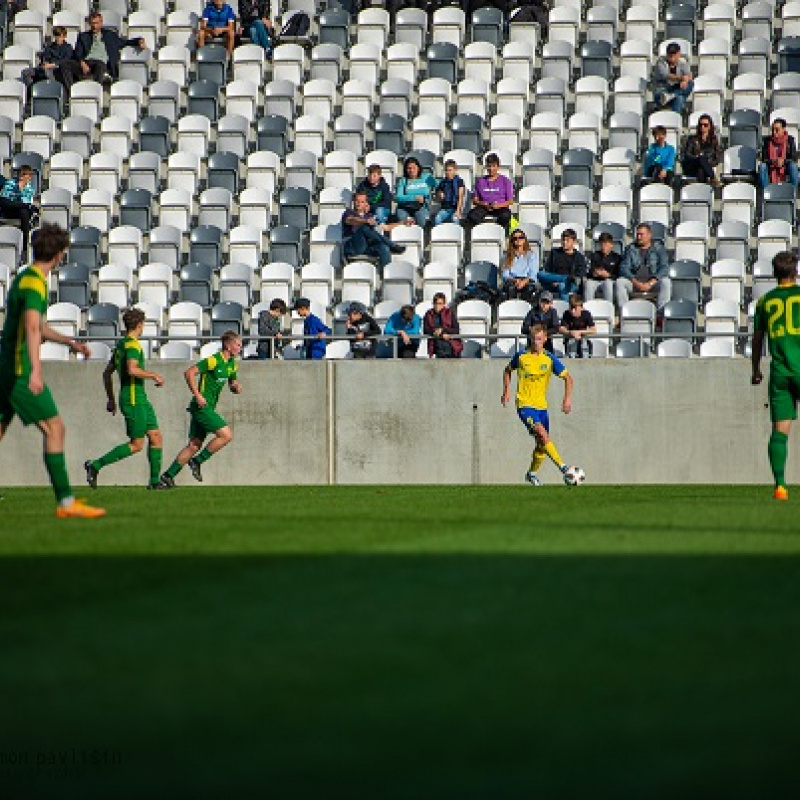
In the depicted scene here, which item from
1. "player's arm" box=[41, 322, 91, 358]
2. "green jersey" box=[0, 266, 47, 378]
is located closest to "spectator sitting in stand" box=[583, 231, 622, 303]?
"player's arm" box=[41, 322, 91, 358]

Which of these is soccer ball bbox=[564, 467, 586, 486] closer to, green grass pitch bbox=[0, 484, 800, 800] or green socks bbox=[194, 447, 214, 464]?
green socks bbox=[194, 447, 214, 464]

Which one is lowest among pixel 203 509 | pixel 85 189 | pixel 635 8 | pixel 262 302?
pixel 203 509

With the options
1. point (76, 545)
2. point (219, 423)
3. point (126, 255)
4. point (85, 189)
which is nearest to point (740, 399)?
point (219, 423)

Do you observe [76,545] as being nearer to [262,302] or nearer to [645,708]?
[645,708]

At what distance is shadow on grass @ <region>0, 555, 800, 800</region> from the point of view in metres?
3.81

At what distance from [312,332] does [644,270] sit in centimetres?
462

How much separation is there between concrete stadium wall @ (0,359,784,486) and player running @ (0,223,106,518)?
12.2 meters

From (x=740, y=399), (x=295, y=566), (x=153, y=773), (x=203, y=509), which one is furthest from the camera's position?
(x=740, y=399)

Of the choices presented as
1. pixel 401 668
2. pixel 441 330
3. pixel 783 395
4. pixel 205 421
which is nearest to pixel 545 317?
pixel 441 330

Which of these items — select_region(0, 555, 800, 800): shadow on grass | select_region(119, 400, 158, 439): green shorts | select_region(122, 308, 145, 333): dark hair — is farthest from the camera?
select_region(119, 400, 158, 439): green shorts

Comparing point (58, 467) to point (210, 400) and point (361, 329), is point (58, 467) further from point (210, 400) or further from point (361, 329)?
point (361, 329)

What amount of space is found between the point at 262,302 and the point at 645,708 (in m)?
21.3

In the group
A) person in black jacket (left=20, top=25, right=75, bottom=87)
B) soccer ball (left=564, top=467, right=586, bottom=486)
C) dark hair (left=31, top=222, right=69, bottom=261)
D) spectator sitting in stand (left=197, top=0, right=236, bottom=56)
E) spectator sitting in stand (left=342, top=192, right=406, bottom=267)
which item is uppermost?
spectator sitting in stand (left=197, top=0, right=236, bottom=56)

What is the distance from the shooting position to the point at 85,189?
1122 inches
